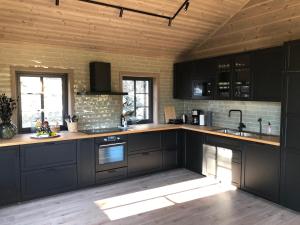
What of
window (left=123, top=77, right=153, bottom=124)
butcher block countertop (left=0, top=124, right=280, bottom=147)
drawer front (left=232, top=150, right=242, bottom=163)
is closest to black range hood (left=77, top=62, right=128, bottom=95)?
window (left=123, top=77, right=153, bottom=124)

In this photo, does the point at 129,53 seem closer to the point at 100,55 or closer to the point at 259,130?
the point at 100,55

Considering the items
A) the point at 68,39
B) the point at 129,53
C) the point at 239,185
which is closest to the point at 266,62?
the point at 239,185

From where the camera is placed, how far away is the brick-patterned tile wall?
3857mm

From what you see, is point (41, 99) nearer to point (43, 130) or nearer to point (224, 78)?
point (43, 130)

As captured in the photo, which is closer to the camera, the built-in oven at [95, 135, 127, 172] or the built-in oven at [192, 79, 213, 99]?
the built-in oven at [95, 135, 127, 172]

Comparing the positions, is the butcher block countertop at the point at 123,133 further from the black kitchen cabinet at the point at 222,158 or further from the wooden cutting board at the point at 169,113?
the wooden cutting board at the point at 169,113

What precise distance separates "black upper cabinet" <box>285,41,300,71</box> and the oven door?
268 centimetres

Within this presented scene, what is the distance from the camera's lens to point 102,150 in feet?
13.6

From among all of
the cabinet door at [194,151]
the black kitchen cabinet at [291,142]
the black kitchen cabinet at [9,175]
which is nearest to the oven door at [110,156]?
the black kitchen cabinet at [9,175]

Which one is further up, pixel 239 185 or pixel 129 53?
pixel 129 53

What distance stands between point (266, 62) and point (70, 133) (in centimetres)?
317

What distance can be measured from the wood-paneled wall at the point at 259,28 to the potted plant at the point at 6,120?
11.9 ft

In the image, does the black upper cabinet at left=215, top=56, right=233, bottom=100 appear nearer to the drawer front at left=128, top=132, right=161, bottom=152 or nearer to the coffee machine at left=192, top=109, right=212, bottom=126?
the coffee machine at left=192, top=109, right=212, bottom=126

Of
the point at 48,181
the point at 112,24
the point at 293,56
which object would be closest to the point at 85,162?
the point at 48,181
